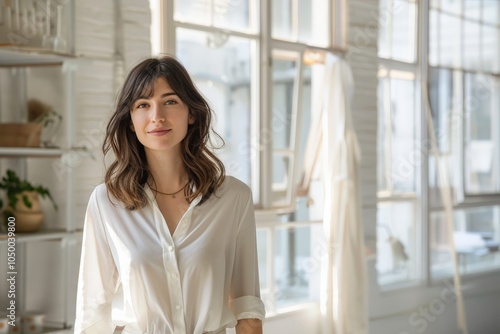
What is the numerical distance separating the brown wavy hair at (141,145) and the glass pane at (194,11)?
1.67m

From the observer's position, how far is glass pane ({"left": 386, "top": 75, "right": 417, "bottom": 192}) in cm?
531

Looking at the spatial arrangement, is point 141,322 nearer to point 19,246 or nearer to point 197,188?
point 197,188

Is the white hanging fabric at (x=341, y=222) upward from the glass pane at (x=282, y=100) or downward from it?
downward

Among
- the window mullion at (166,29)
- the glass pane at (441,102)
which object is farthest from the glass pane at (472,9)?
the window mullion at (166,29)

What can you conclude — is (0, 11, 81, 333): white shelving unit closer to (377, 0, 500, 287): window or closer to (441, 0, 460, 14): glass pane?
(377, 0, 500, 287): window

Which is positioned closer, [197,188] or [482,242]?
[197,188]

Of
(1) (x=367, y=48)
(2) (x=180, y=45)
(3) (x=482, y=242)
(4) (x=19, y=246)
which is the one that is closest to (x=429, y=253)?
(3) (x=482, y=242)

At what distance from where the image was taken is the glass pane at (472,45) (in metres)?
5.86

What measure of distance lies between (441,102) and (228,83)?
80.8 inches

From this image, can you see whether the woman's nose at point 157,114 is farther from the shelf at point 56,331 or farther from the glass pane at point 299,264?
the glass pane at point 299,264

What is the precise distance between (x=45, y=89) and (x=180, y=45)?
1060mm

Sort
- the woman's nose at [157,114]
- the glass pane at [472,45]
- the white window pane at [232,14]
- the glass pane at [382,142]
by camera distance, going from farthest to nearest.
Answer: the glass pane at [472,45], the glass pane at [382,142], the white window pane at [232,14], the woman's nose at [157,114]

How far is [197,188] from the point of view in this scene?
6.78ft

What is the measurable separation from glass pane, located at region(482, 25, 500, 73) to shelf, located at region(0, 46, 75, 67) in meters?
4.04
